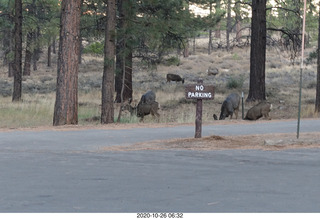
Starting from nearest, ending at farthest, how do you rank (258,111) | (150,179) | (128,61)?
(150,179), (258,111), (128,61)

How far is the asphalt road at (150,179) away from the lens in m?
8.69

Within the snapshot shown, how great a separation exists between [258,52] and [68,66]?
1366 cm

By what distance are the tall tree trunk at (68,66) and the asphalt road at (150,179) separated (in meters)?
6.62

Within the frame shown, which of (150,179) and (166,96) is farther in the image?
(166,96)

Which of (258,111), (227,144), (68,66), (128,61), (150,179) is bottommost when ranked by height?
(150,179)

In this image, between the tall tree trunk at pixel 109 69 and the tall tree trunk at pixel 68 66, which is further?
the tall tree trunk at pixel 109 69

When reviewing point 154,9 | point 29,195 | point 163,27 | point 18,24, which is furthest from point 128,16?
point 29,195

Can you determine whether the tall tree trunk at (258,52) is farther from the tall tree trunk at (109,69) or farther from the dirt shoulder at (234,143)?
the dirt shoulder at (234,143)

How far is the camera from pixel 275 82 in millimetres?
46781

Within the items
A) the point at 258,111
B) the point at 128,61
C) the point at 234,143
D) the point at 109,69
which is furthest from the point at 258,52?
the point at 234,143

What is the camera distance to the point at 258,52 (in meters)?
34.5

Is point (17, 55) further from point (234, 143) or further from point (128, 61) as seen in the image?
point (234, 143)

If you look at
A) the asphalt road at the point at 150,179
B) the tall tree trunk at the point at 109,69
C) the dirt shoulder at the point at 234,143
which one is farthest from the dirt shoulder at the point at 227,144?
the tall tree trunk at the point at 109,69

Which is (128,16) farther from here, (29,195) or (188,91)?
(29,195)
